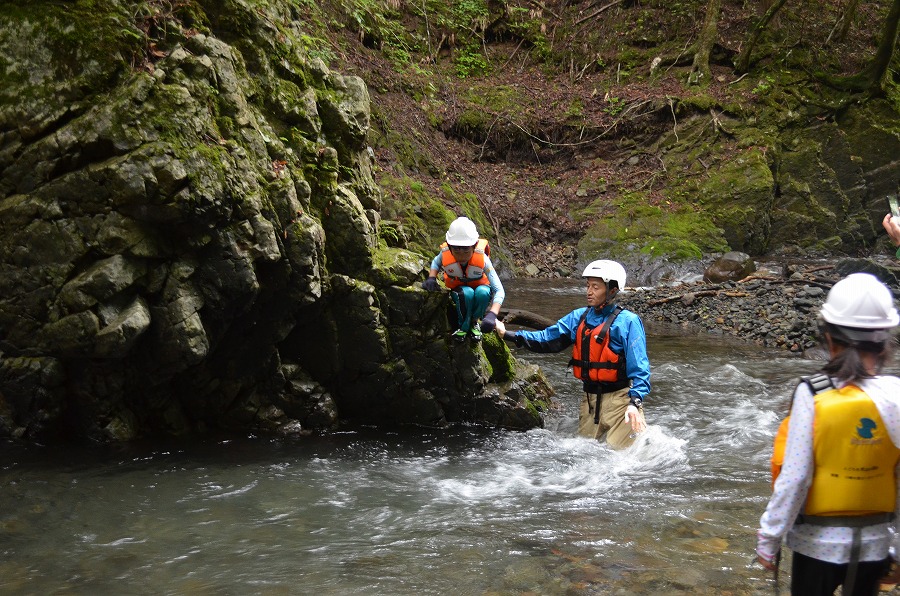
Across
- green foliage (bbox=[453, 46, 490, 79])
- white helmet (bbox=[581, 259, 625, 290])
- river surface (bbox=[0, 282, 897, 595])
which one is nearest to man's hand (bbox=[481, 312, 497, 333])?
white helmet (bbox=[581, 259, 625, 290])

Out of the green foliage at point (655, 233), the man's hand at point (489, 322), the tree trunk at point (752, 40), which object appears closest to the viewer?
the man's hand at point (489, 322)

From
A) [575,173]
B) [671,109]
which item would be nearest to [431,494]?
[575,173]

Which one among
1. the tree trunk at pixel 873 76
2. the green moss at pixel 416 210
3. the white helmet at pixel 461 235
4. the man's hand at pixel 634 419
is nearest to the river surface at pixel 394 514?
the man's hand at pixel 634 419

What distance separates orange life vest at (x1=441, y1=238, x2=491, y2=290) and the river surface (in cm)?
173

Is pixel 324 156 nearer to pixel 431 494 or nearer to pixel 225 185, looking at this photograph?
pixel 225 185

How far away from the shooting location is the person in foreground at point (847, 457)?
106 inches

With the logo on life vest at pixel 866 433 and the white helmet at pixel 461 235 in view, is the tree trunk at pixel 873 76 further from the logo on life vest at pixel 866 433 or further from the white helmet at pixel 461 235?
the logo on life vest at pixel 866 433

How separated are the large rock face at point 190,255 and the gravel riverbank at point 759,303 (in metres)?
7.86

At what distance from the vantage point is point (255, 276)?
6.70 m

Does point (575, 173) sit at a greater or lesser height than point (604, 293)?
greater

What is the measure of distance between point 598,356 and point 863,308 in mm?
4071

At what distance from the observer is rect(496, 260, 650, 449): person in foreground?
649 cm

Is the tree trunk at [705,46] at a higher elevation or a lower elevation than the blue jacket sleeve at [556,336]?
higher

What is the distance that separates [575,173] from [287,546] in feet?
65.8
